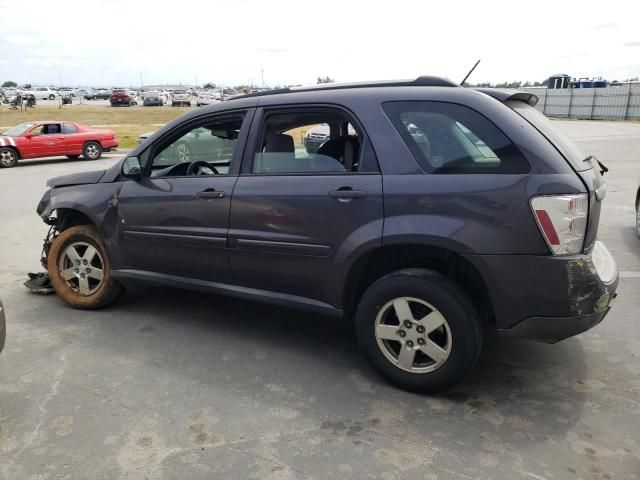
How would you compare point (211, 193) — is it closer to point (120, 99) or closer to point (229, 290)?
point (229, 290)

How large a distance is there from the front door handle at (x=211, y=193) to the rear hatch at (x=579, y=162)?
194cm

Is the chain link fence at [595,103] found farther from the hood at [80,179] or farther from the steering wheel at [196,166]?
the hood at [80,179]

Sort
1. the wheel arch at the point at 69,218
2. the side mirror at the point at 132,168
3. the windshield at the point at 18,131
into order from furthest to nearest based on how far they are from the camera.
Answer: the windshield at the point at 18,131 → the wheel arch at the point at 69,218 → the side mirror at the point at 132,168

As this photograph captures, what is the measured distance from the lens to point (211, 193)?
3.83 meters

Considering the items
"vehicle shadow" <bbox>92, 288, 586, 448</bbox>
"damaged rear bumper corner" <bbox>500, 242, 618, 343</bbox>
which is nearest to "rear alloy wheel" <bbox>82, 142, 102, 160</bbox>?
"vehicle shadow" <bbox>92, 288, 586, 448</bbox>

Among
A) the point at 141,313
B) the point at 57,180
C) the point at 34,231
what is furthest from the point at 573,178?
the point at 34,231

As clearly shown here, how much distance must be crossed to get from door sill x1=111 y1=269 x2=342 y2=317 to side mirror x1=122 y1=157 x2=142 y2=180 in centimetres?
76

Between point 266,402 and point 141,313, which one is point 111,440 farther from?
point 141,313

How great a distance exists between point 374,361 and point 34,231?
6207 millimetres

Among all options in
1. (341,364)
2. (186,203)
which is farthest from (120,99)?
(341,364)

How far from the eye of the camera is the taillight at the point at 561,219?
280 centimetres

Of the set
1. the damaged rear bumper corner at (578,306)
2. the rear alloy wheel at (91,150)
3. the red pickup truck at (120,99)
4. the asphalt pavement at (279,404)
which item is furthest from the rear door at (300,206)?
the red pickup truck at (120,99)

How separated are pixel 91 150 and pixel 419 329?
17080mm

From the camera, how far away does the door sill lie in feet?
11.8
